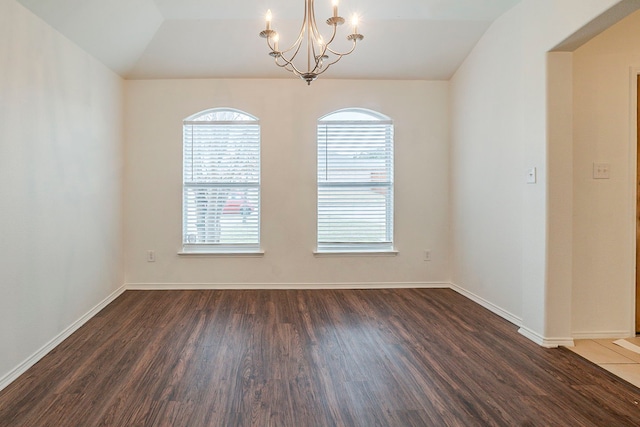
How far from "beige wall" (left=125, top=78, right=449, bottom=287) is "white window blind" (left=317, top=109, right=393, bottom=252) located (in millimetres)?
123

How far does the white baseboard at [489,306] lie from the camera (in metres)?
3.01

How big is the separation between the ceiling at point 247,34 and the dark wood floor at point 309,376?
8.41ft

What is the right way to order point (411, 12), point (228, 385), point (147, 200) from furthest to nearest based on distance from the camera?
point (147, 200) → point (411, 12) → point (228, 385)

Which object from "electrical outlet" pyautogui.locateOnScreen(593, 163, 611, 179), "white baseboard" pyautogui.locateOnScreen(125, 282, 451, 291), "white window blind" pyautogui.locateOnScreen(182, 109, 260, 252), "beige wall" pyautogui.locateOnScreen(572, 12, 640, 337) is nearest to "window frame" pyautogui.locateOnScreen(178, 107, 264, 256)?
"white window blind" pyautogui.locateOnScreen(182, 109, 260, 252)

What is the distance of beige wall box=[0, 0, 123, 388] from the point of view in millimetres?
2141

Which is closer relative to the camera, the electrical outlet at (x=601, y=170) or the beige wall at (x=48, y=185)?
the beige wall at (x=48, y=185)

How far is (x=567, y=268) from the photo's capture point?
254cm

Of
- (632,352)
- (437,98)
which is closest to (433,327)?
(632,352)

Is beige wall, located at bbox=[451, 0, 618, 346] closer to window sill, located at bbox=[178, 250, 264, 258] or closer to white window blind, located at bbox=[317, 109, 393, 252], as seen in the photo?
white window blind, located at bbox=[317, 109, 393, 252]

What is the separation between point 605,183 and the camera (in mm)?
2645

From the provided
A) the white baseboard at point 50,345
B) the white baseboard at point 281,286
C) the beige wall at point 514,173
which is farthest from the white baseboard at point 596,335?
the white baseboard at point 50,345

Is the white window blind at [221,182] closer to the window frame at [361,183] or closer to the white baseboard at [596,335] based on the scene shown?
the window frame at [361,183]

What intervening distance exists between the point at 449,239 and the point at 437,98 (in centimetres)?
174

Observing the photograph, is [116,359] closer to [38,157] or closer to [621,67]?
[38,157]
